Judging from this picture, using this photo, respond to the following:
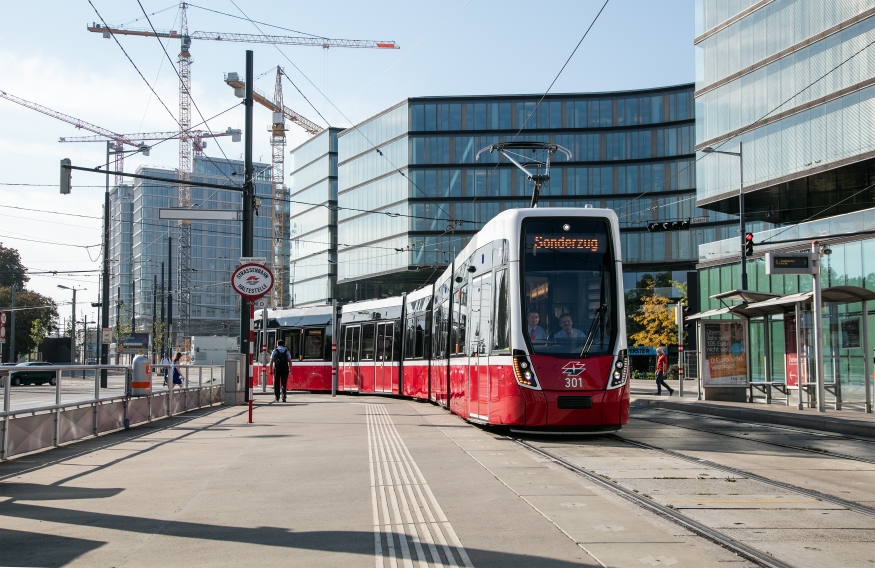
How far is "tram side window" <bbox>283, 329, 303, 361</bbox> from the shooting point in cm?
3431

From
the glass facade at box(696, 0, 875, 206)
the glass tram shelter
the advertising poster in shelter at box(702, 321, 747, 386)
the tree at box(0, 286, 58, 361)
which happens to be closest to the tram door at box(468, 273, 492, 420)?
the glass tram shelter

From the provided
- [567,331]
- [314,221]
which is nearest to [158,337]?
[314,221]

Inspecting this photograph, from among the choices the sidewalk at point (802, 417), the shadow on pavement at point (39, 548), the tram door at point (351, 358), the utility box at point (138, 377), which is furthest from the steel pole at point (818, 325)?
the shadow on pavement at point (39, 548)

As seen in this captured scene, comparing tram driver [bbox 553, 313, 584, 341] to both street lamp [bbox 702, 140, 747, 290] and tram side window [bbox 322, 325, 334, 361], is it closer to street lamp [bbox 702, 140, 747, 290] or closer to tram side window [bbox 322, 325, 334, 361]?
tram side window [bbox 322, 325, 334, 361]

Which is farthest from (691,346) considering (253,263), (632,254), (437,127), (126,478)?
(126,478)

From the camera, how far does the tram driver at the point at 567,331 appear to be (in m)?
13.6

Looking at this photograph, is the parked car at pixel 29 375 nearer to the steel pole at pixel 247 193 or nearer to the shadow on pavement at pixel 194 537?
the shadow on pavement at pixel 194 537

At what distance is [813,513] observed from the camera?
764 centimetres

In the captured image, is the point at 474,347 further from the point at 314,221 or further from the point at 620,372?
the point at 314,221

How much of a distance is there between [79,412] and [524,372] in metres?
6.81

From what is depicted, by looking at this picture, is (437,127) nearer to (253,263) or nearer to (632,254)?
(632,254)

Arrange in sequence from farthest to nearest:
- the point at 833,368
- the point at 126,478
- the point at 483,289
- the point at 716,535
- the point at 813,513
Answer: the point at 833,368 < the point at 483,289 < the point at 126,478 < the point at 813,513 < the point at 716,535

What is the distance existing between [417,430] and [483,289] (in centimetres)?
263

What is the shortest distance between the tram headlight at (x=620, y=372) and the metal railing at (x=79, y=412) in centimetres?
766
